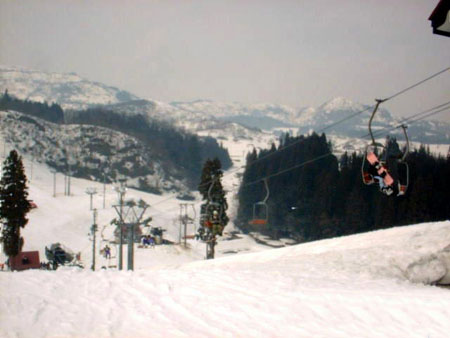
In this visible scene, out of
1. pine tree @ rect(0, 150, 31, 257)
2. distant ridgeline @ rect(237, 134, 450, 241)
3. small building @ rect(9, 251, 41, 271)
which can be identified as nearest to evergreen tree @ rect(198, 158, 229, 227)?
pine tree @ rect(0, 150, 31, 257)

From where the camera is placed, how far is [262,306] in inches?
406

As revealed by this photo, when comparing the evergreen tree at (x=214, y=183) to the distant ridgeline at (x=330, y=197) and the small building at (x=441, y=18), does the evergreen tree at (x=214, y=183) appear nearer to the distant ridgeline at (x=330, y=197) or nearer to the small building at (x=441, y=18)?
the small building at (x=441, y=18)

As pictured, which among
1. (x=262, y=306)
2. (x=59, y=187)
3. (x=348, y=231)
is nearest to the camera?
(x=262, y=306)

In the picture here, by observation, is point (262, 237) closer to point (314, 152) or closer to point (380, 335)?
point (314, 152)

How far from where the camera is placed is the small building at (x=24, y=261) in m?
44.3

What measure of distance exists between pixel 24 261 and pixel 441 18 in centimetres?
4268

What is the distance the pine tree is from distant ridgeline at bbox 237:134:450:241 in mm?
40406

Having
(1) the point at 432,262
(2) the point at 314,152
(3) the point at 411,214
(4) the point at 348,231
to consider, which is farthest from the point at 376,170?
(2) the point at 314,152

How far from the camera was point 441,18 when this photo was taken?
46.1 feet

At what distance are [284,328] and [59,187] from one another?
411 feet

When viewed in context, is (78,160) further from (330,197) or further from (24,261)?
(24,261)

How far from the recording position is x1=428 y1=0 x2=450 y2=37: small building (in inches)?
547

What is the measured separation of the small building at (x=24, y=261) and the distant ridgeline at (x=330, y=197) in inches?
1530

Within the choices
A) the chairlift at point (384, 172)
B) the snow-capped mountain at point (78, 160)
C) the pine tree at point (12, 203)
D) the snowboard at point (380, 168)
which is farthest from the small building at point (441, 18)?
the snow-capped mountain at point (78, 160)
